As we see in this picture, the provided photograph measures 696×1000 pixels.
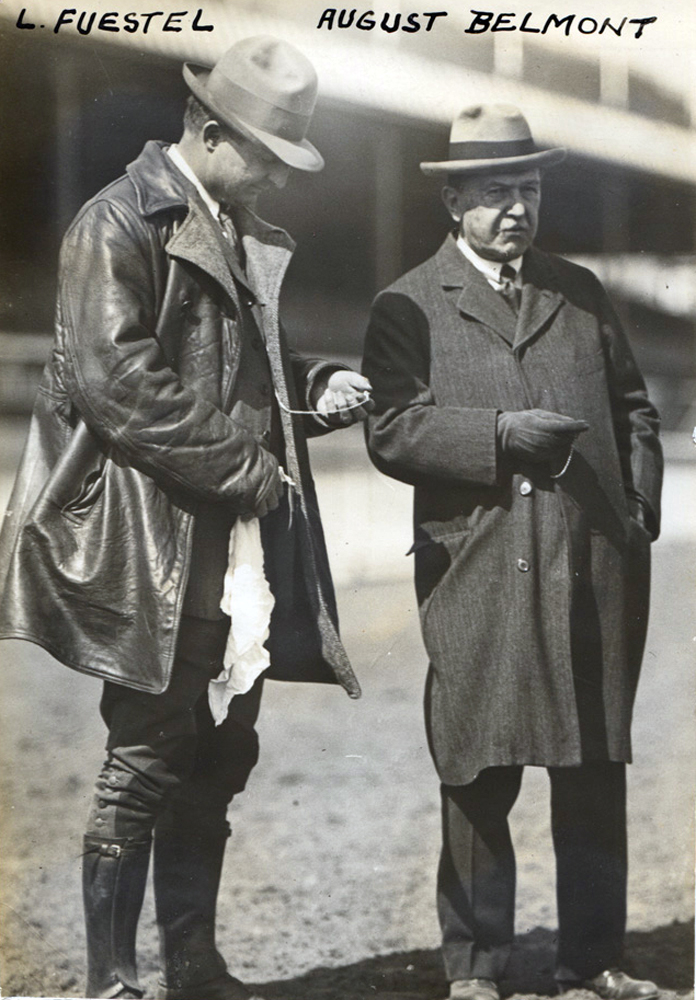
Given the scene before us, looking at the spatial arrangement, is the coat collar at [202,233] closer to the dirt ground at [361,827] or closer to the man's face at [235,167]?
the man's face at [235,167]

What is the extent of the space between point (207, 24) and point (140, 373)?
3.83 ft

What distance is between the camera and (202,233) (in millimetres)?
4379

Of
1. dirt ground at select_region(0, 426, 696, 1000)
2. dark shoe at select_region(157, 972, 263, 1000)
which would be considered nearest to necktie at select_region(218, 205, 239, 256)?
dirt ground at select_region(0, 426, 696, 1000)

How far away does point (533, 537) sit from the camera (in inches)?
179

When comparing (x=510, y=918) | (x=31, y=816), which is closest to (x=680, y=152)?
(x=510, y=918)

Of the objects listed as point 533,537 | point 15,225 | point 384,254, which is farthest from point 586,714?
point 15,225

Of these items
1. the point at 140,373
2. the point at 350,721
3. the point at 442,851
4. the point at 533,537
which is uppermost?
the point at 140,373

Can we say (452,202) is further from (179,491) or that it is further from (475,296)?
(179,491)

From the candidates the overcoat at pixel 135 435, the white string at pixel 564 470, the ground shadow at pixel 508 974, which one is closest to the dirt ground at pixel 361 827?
the ground shadow at pixel 508 974

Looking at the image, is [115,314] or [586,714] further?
[586,714]

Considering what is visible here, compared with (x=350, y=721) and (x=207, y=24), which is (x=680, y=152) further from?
(x=350, y=721)

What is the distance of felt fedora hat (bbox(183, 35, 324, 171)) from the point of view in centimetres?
444

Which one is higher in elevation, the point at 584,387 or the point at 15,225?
the point at 15,225

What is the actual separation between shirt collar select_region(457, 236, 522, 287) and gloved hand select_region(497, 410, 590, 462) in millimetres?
428
